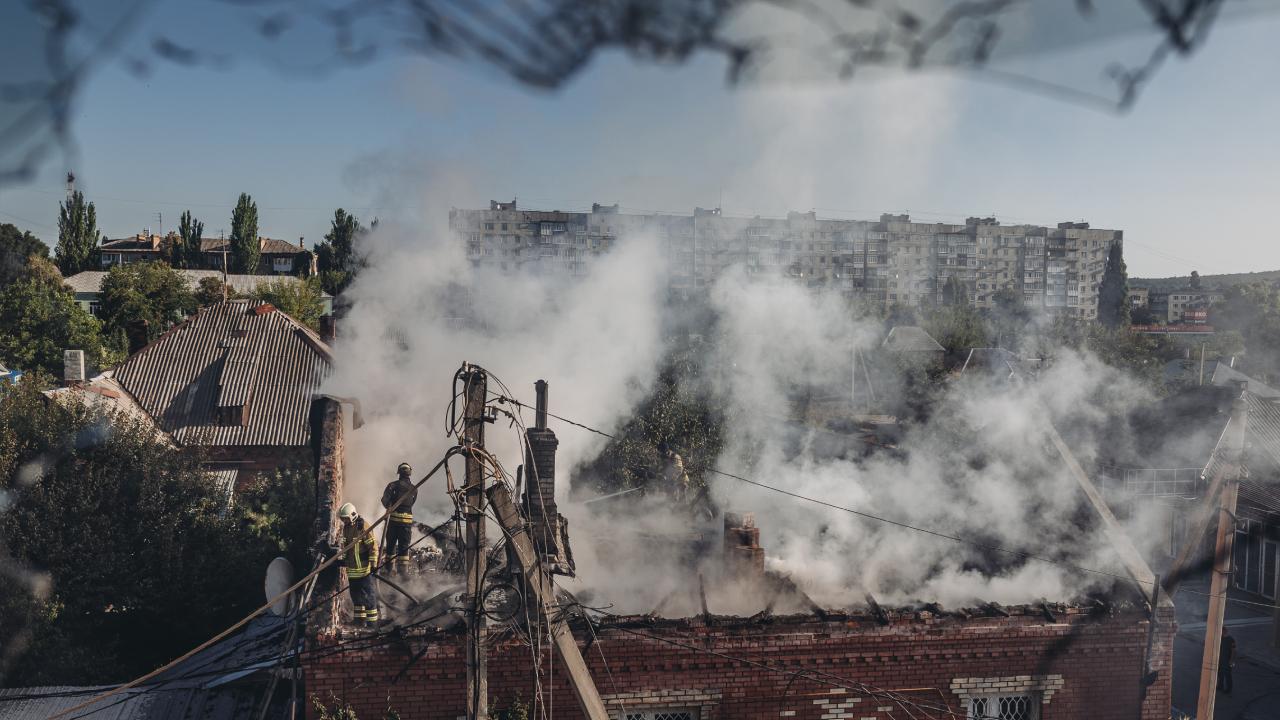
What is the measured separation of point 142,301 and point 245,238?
16.5 meters

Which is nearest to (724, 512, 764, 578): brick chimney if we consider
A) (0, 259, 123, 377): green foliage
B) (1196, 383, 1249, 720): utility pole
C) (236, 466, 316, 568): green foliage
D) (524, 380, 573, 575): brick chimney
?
(524, 380, 573, 575): brick chimney

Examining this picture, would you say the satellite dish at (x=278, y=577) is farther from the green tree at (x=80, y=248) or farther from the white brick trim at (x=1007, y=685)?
the green tree at (x=80, y=248)

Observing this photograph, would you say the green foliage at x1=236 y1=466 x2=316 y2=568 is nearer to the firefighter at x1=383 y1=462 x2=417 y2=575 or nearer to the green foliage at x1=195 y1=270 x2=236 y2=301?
the firefighter at x1=383 y1=462 x2=417 y2=575

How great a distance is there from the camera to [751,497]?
46.3 ft

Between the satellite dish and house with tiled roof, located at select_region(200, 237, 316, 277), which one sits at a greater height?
house with tiled roof, located at select_region(200, 237, 316, 277)

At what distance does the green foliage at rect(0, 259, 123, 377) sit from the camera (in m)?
37.4

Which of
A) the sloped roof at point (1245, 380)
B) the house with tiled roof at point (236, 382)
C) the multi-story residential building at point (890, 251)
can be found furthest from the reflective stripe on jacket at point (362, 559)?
the multi-story residential building at point (890, 251)

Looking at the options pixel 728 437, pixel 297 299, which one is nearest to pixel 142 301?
pixel 297 299

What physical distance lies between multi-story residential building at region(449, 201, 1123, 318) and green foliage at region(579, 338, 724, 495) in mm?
21634

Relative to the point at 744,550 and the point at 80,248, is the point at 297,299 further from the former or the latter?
the point at 744,550

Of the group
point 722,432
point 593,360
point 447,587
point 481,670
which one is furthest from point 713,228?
point 481,670

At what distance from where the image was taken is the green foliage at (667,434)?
19844 mm

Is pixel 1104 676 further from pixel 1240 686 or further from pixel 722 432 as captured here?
pixel 722 432

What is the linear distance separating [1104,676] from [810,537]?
3882 mm
